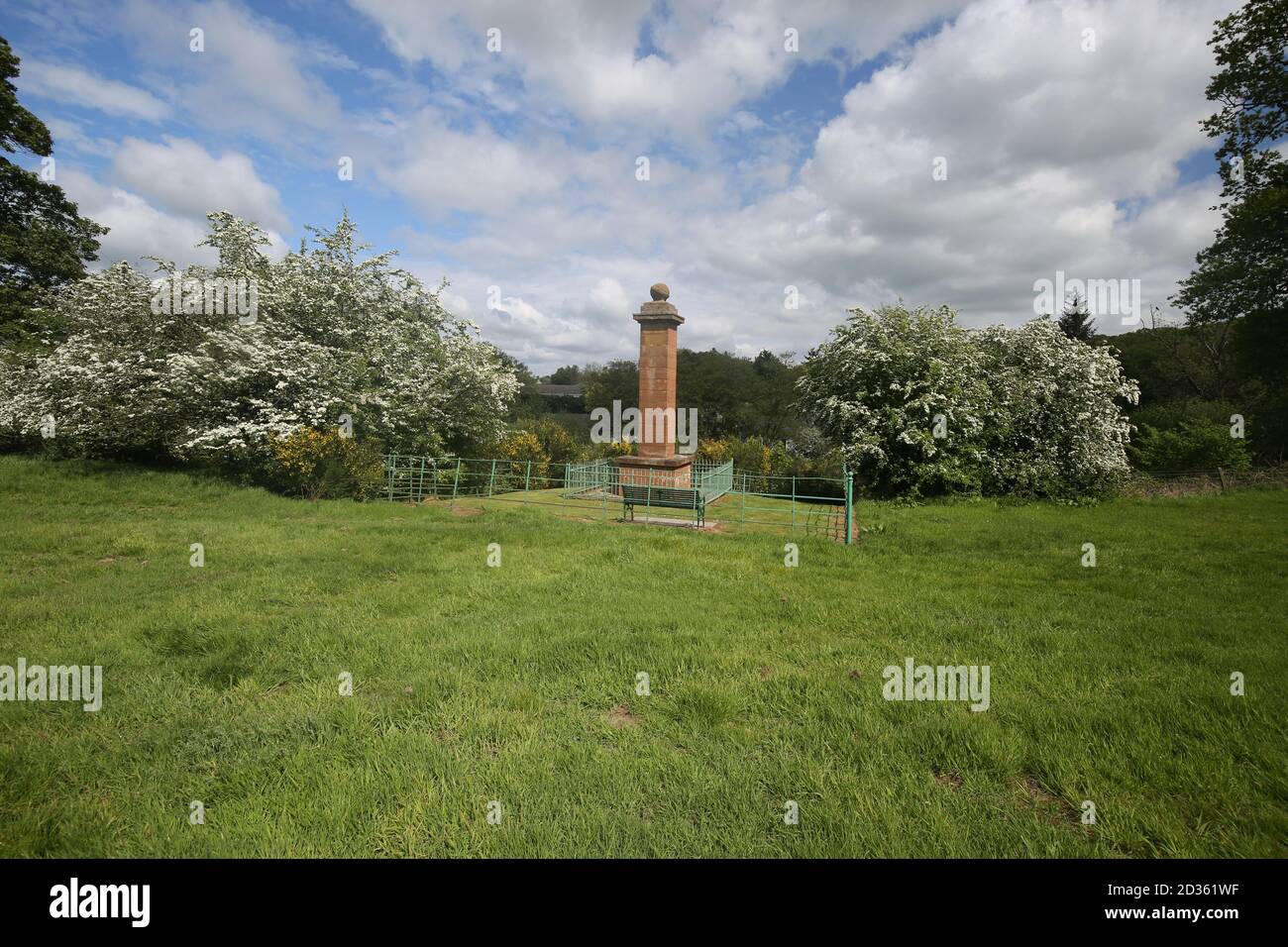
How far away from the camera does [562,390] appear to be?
96.9 m

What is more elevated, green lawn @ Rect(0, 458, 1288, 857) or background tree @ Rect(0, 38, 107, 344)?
background tree @ Rect(0, 38, 107, 344)

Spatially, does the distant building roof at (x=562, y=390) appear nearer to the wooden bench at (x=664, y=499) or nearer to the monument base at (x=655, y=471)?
the monument base at (x=655, y=471)

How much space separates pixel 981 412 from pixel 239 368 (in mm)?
20076

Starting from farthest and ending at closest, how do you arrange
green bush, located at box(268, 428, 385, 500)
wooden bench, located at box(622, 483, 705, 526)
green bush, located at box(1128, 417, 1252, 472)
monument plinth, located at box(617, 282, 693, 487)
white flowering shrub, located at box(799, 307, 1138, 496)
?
green bush, located at box(1128, 417, 1252, 472) < white flowering shrub, located at box(799, 307, 1138, 496) < monument plinth, located at box(617, 282, 693, 487) < green bush, located at box(268, 428, 385, 500) < wooden bench, located at box(622, 483, 705, 526)

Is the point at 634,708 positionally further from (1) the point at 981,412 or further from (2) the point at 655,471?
(1) the point at 981,412

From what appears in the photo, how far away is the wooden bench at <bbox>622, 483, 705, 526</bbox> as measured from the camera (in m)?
11.5

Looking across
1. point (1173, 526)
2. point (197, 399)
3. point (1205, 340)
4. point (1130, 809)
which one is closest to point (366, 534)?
point (197, 399)

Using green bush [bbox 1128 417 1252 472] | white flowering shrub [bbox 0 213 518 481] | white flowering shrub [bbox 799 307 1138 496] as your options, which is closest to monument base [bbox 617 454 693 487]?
white flowering shrub [bbox 799 307 1138 496]

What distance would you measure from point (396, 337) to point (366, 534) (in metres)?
8.97

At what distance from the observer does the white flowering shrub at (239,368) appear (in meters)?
14.0

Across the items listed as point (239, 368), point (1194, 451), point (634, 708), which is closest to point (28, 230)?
point (239, 368)

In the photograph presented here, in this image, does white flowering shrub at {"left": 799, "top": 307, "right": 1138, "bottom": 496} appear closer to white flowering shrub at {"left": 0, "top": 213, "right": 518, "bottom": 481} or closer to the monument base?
the monument base

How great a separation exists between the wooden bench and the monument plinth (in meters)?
1.09

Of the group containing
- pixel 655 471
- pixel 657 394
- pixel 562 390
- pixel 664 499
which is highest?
pixel 562 390
